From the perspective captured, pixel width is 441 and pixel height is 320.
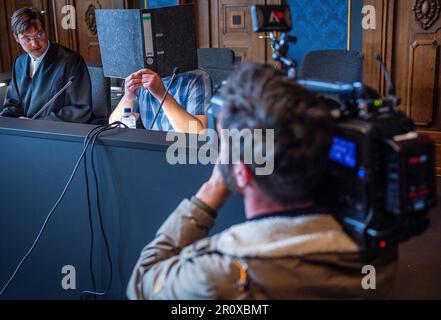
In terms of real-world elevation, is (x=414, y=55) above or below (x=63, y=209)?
above

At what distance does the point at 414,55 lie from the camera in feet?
12.1

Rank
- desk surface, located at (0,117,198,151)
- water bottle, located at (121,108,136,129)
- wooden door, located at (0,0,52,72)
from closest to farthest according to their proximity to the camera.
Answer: desk surface, located at (0,117,198,151) → water bottle, located at (121,108,136,129) → wooden door, located at (0,0,52,72)

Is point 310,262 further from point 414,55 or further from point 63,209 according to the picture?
point 414,55

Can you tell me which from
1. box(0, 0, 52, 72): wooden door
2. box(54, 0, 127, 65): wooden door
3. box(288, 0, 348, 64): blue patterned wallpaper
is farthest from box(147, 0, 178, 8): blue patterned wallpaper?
box(0, 0, 52, 72): wooden door

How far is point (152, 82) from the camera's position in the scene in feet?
6.85

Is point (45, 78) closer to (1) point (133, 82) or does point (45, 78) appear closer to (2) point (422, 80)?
(1) point (133, 82)

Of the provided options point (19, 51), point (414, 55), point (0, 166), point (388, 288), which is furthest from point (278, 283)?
point (19, 51)

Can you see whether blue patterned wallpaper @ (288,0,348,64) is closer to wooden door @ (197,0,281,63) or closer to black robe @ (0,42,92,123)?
wooden door @ (197,0,281,63)

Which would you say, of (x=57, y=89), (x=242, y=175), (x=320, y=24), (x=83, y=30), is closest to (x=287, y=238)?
(x=242, y=175)

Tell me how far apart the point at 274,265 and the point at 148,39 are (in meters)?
1.36

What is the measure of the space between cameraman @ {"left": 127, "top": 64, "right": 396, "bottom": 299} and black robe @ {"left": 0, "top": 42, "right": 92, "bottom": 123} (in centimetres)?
196

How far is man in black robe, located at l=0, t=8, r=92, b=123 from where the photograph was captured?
2.76 metres

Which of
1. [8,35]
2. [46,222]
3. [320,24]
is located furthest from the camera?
[8,35]

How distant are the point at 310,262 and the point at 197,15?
12.7 feet
